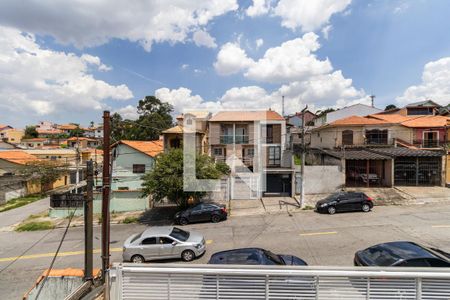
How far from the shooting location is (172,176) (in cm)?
1856

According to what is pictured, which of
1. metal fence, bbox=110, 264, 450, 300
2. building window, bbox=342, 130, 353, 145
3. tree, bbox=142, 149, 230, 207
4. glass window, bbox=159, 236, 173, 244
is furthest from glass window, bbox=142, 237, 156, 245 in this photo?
building window, bbox=342, 130, 353, 145

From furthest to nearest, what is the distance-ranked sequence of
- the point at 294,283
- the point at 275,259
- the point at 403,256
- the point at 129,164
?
the point at 129,164 → the point at 275,259 → the point at 403,256 → the point at 294,283

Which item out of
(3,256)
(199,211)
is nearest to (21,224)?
(3,256)

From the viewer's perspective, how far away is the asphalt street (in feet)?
38.7

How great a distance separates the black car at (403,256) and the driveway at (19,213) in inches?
965

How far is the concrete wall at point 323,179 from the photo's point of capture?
23328mm

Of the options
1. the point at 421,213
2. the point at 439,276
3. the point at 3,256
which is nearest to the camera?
the point at 439,276

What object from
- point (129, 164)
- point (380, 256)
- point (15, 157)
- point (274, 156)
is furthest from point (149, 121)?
point (380, 256)

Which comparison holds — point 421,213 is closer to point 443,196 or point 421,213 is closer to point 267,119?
point 443,196

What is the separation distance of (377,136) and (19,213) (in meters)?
37.0

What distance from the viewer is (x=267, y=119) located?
90.9 ft

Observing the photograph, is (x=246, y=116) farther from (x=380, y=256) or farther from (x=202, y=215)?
(x=380, y=256)

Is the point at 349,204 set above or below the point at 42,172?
below

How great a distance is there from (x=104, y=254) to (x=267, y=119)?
74.2 ft
